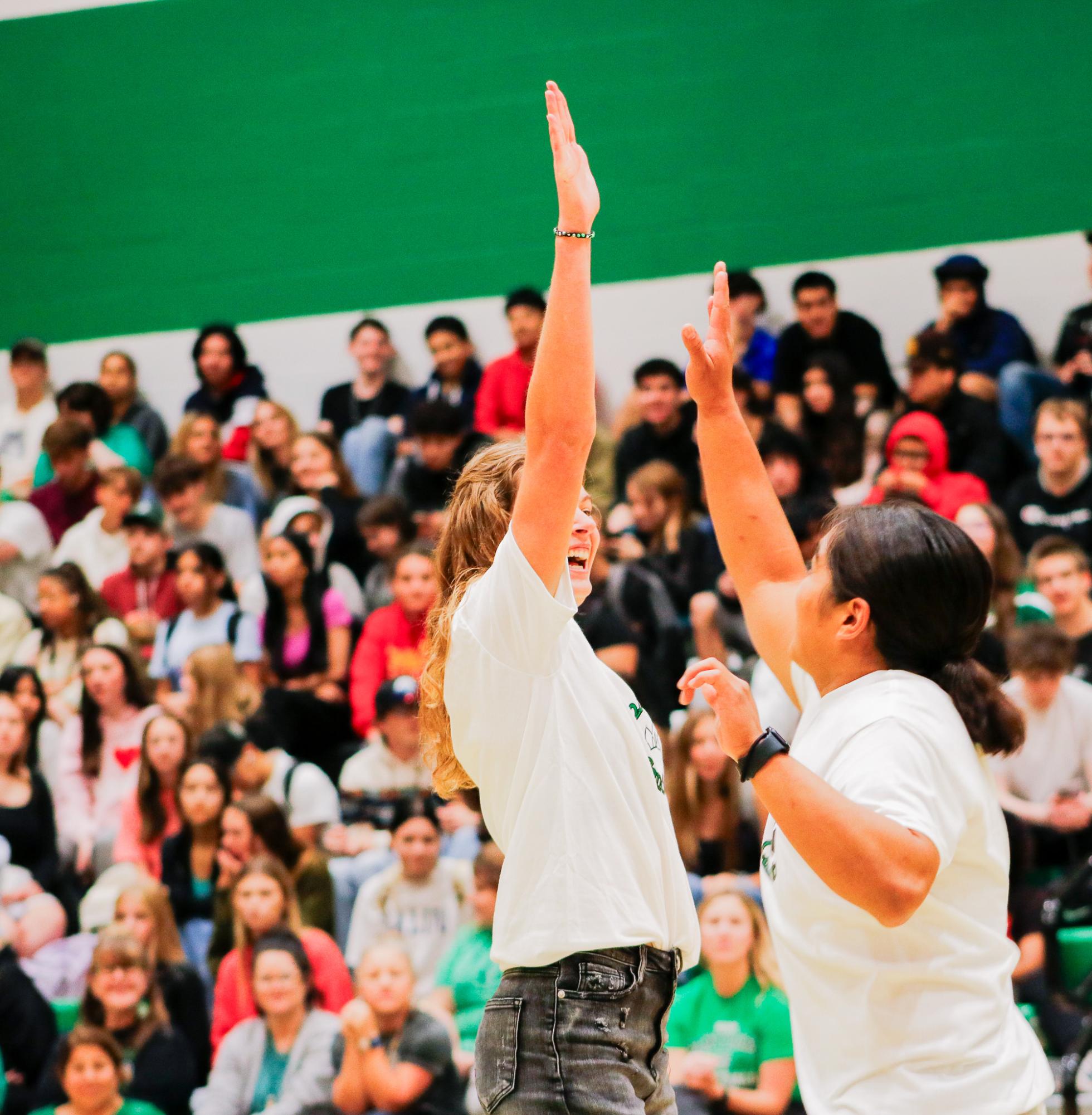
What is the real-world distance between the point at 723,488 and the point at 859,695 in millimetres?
607

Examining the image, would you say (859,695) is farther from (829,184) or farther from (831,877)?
(829,184)

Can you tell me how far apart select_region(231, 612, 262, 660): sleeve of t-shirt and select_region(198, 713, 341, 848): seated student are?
649 millimetres

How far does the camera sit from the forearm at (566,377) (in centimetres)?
198

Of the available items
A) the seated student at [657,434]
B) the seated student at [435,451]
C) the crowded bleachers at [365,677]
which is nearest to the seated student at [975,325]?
the crowded bleachers at [365,677]

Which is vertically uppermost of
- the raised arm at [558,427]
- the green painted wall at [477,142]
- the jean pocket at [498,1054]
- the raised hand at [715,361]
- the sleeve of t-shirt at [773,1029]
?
the green painted wall at [477,142]

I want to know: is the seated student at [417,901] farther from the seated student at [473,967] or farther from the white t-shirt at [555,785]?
the white t-shirt at [555,785]

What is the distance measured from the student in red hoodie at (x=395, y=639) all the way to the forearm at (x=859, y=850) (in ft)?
14.4

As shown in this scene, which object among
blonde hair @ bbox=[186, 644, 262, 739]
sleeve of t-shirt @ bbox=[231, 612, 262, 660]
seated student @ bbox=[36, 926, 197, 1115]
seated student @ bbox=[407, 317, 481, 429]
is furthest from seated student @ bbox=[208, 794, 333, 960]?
seated student @ bbox=[407, 317, 481, 429]

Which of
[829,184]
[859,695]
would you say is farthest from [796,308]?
[859,695]

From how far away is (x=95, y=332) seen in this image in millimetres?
9375

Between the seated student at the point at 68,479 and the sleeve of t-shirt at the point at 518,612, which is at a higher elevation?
the seated student at the point at 68,479

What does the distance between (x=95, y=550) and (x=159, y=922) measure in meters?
2.82

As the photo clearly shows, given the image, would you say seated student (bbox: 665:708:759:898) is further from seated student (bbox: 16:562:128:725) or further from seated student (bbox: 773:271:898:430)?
seated student (bbox: 16:562:128:725)

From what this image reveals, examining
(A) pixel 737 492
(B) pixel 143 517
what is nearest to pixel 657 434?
(B) pixel 143 517
